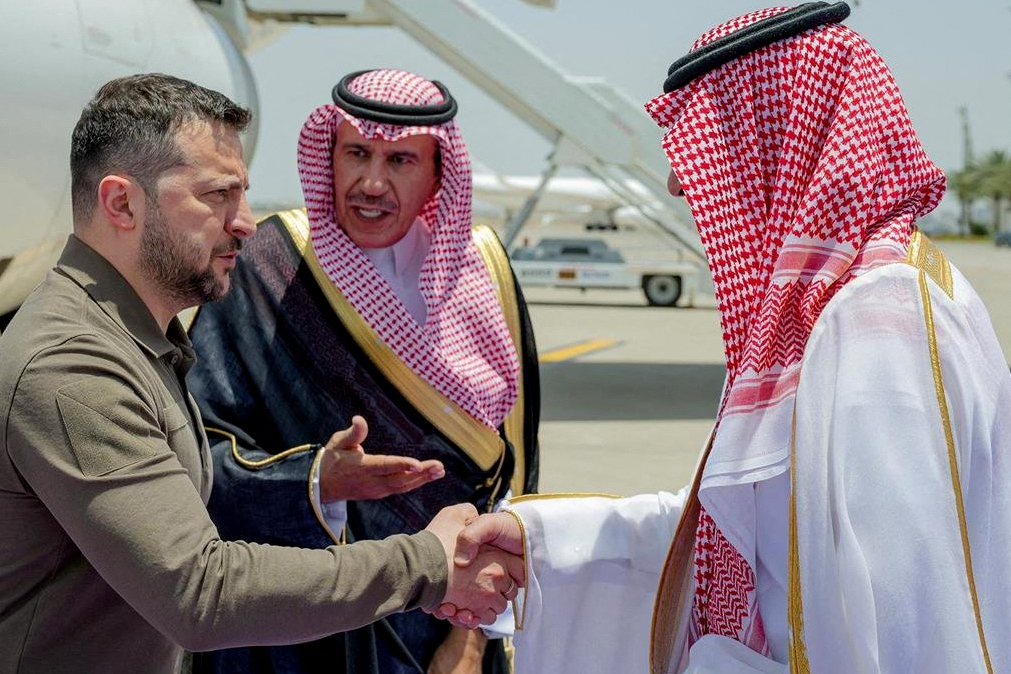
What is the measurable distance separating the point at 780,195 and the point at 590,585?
0.78 m

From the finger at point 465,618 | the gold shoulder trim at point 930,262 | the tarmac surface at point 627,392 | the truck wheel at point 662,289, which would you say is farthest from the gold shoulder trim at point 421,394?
the truck wheel at point 662,289

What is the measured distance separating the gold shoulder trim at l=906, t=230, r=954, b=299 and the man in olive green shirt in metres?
0.83

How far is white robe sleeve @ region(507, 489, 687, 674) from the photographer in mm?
2076

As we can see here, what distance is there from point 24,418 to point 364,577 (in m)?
0.51

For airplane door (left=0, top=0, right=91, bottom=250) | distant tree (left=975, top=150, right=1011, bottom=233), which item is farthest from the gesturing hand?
distant tree (left=975, top=150, right=1011, bottom=233)

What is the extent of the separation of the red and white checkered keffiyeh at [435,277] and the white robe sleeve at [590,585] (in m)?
0.74

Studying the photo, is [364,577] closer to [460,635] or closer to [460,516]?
[460,516]

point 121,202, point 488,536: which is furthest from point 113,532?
point 488,536

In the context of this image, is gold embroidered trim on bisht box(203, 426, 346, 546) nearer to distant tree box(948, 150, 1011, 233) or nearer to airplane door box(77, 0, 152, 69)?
airplane door box(77, 0, 152, 69)

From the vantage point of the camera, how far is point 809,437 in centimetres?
156

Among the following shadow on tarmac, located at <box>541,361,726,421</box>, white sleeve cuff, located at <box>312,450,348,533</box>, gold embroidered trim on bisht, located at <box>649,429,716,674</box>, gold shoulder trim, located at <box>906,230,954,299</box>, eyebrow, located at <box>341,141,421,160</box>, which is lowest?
shadow on tarmac, located at <box>541,361,726,421</box>

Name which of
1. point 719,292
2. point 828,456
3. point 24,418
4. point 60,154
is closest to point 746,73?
point 719,292

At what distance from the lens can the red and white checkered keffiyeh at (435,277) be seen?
9.12ft

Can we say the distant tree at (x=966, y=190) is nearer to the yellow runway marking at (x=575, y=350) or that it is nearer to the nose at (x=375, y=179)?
the yellow runway marking at (x=575, y=350)
